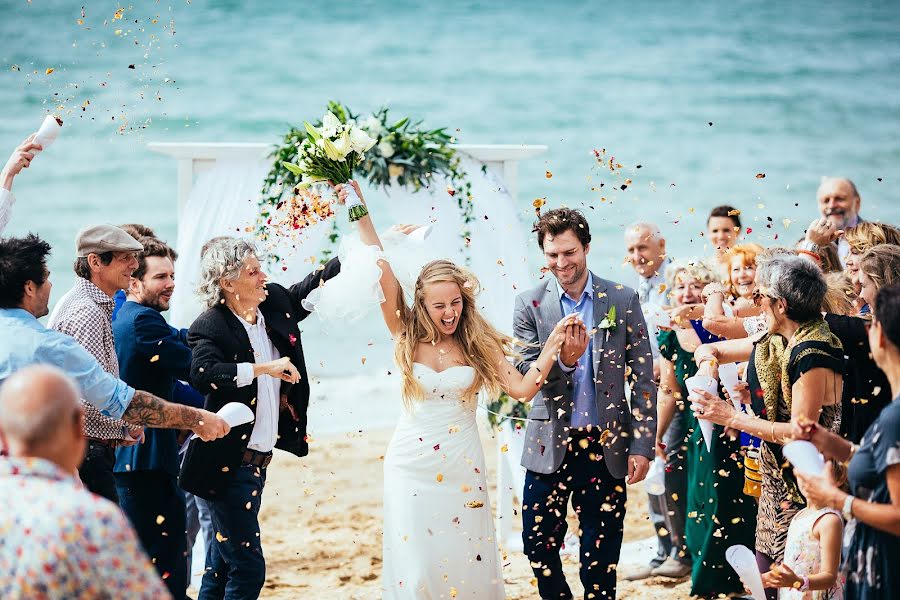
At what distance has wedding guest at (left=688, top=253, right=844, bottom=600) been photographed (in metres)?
3.46

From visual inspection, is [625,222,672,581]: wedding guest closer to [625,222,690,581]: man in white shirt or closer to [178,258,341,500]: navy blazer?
[625,222,690,581]: man in white shirt

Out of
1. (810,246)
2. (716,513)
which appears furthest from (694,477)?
(810,246)

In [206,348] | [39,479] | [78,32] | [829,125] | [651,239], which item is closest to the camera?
[39,479]

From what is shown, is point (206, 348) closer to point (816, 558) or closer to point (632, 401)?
point (632, 401)

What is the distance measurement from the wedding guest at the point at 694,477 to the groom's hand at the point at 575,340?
3.03 ft

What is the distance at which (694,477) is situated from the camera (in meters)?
5.18

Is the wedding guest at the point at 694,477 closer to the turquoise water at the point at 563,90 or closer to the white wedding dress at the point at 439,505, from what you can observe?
the white wedding dress at the point at 439,505

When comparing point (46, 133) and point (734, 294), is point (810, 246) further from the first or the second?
point (46, 133)

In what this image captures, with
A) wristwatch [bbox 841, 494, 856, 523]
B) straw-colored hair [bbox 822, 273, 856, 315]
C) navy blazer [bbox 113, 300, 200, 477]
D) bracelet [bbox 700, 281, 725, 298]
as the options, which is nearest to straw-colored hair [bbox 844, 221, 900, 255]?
straw-colored hair [bbox 822, 273, 856, 315]

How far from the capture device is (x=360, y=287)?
14.0ft

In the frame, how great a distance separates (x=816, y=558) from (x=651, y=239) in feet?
8.74

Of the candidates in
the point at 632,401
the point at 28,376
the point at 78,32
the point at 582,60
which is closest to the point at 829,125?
the point at 582,60

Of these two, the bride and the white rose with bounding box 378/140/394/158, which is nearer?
the bride

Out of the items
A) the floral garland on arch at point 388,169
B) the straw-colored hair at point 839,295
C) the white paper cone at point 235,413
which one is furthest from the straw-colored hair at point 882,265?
the floral garland on arch at point 388,169
